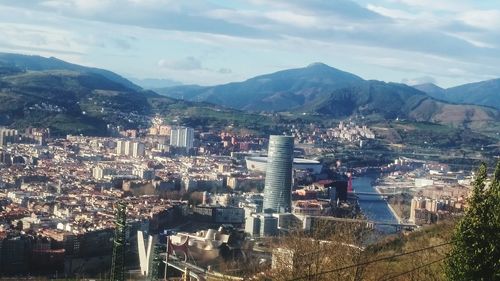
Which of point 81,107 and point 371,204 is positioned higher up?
point 81,107

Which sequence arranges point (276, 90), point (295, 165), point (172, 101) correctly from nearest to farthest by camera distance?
1. point (295, 165)
2. point (172, 101)
3. point (276, 90)

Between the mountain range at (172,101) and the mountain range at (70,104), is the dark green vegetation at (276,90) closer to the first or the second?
the mountain range at (172,101)

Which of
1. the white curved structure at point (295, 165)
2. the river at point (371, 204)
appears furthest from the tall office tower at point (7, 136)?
the river at point (371, 204)

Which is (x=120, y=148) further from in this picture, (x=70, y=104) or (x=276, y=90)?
(x=276, y=90)

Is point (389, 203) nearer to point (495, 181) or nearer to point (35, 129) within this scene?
point (35, 129)

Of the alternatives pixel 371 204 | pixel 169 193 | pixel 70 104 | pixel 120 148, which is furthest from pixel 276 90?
pixel 169 193

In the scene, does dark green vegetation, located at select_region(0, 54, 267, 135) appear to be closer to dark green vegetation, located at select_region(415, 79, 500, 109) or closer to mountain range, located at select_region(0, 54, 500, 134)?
mountain range, located at select_region(0, 54, 500, 134)

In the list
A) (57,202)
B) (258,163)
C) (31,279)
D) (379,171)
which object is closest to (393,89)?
(379,171)
